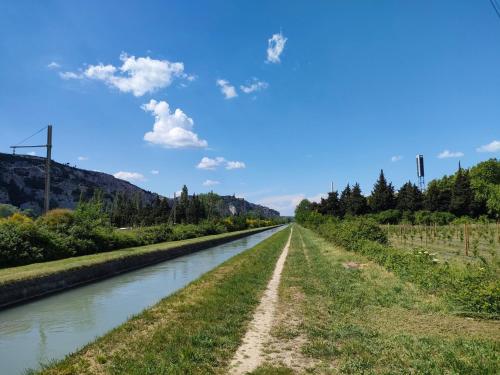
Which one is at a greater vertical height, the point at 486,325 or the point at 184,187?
the point at 184,187

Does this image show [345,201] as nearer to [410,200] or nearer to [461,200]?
[410,200]

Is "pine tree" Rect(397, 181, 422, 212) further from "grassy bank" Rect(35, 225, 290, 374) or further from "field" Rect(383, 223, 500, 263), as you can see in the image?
"grassy bank" Rect(35, 225, 290, 374)

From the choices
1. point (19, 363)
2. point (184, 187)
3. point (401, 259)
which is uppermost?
point (184, 187)

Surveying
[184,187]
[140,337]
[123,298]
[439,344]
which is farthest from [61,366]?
[184,187]

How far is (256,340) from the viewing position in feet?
24.1

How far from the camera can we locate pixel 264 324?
848cm

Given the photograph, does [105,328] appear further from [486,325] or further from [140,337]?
[486,325]

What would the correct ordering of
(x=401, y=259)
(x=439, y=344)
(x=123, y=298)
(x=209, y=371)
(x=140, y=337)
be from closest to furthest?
(x=209, y=371) < (x=439, y=344) < (x=140, y=337) < (x=123, y=298) < (x=401, y=259)

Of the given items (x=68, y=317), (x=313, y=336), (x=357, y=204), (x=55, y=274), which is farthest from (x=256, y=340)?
(x=357, y=204)

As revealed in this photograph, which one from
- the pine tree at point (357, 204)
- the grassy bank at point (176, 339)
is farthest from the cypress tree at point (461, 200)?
the grassy bank at point (176, 339)

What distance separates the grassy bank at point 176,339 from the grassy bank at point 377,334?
85 cm

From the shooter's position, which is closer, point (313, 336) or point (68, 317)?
point (313, 336)

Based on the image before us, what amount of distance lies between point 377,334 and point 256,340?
215cm

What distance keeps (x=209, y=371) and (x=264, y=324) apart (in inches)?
113
